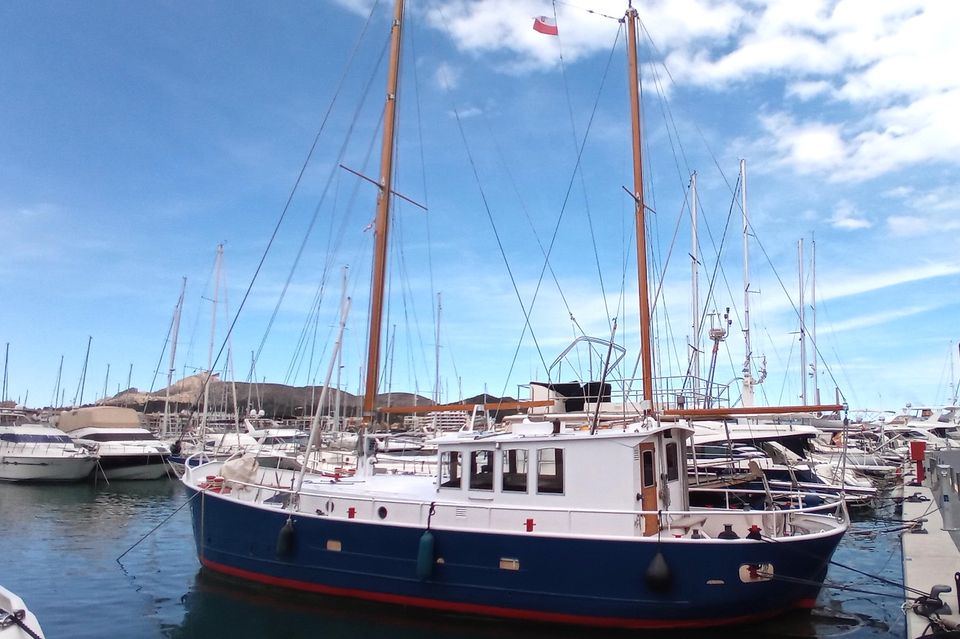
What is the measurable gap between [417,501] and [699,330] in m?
18.9

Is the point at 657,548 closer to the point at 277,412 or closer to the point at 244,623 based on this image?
the point at 244,623

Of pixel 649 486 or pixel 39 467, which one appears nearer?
pixel 649 486

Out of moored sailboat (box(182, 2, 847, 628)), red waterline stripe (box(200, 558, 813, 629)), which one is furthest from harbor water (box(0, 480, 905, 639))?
moored sailboat (box(182, 2, 847, 628))

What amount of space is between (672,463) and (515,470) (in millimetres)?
2841

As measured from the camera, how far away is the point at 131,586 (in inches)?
541

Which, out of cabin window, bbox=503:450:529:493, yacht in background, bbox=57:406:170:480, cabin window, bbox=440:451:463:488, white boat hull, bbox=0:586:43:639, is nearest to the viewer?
white boat hull, bbox=0:586:43:639

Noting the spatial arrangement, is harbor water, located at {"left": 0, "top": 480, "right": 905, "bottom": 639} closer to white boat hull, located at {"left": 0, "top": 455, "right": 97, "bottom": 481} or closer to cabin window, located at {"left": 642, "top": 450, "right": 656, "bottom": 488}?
cabin window, located at {"left": 642, "top": 450, "right": 656, "bottom": 488}

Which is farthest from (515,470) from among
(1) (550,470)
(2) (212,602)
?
(2) (212,602)

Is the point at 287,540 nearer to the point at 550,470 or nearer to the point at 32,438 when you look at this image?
the point at 550,470

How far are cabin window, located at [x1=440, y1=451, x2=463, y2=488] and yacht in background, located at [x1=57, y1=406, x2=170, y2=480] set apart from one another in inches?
1085

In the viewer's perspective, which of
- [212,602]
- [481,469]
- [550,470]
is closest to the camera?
[550,470]

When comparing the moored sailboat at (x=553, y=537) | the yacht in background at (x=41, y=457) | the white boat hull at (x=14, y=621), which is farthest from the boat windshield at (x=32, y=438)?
the white boat hull at (x=14, y=621)

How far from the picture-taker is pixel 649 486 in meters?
10.9

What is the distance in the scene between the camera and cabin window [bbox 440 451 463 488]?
12.0m
